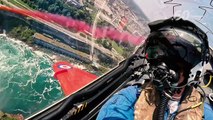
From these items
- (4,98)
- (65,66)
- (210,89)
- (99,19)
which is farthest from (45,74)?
(99,19)

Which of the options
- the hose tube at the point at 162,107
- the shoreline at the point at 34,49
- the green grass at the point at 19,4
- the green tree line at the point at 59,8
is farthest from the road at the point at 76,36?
the hose tube at the point at 162,107

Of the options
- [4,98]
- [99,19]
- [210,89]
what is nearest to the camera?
[210,89]

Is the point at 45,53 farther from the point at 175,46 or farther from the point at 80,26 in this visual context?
the point at 175,46

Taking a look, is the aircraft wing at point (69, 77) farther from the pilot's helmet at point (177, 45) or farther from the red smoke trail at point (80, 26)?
the pilot's helmet at point (177, 45)

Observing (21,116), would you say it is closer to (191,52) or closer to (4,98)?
(4,98)

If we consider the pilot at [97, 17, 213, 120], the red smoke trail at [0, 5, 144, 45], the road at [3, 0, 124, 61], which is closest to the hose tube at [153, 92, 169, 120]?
the pilot at [97, 17, 213, 120]

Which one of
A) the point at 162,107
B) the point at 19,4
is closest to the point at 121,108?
the point at 162,107
